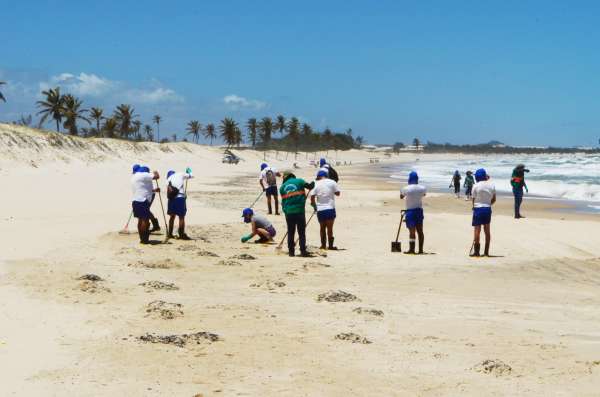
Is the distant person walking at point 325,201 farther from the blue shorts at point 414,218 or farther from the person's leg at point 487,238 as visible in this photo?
the person's leg at point 487,238

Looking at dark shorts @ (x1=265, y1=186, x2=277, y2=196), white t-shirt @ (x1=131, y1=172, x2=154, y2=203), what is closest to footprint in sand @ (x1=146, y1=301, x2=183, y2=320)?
white t-shirt @ (x1=131, y1=172, x2=154, y2=203)

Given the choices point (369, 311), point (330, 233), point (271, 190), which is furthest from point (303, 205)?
point (271, 190)

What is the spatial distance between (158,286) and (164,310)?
1426 mm

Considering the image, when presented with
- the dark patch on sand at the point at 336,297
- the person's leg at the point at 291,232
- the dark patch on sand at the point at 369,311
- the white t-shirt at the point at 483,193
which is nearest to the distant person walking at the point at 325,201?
the person's leg at the point at 291,232

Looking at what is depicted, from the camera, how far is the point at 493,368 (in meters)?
5.50

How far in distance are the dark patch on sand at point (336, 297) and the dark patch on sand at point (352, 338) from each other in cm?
154

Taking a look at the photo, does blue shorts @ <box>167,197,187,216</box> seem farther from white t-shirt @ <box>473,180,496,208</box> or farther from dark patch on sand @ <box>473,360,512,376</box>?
dark patch on sand @ <box>473,360,512,376</box>

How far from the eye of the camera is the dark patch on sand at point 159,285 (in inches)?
332

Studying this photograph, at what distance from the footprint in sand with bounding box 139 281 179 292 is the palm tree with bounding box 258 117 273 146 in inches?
4875

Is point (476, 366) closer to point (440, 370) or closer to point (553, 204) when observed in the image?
point (440, 370)

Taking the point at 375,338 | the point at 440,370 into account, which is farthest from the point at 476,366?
the point at 375,338

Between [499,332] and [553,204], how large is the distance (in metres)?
22.4

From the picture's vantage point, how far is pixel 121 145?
60.0 m

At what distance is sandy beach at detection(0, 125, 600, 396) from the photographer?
203 inches
